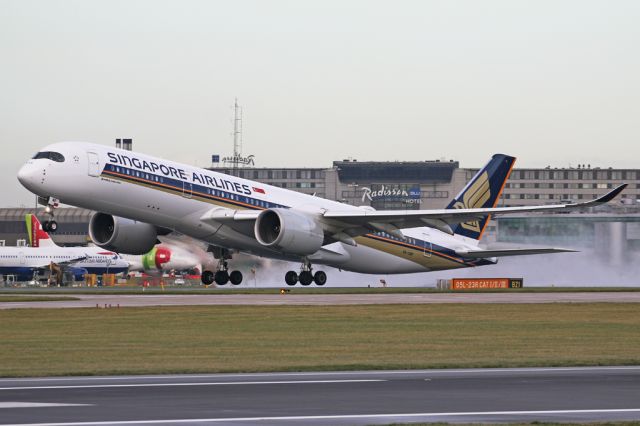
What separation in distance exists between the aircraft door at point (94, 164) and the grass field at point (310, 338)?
240 inches

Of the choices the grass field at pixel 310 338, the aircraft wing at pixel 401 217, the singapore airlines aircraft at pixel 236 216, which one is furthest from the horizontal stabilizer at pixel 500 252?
the grass field at pixel 310 338

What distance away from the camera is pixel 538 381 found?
21156 millimetres

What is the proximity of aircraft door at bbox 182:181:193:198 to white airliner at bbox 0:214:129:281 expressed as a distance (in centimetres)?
7024

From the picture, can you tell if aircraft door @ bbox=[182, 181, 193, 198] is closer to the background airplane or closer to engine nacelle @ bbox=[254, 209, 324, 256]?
engine nacelle @ bbox=[254, 209, 324, 256]

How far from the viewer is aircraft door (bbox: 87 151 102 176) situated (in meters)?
47.2

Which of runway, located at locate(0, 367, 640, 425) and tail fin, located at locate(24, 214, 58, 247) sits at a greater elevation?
tail fin, located at locate(24, 214, 58, 247)

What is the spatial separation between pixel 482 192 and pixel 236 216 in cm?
2050

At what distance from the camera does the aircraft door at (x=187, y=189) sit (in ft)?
167

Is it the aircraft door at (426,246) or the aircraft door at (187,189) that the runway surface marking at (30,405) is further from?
the aircraft door at (426,246)

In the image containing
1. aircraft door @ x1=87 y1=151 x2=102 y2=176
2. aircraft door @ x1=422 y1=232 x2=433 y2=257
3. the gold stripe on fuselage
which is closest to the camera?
aircraft door @ x1=87 y1=151 x2=102 y2=176

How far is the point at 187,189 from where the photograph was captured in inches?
2009

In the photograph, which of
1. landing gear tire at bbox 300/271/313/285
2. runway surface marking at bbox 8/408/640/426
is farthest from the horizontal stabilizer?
runway surface marking at bbox 8/408/640/426

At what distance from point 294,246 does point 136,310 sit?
899 cm

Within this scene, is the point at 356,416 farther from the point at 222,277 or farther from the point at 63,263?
the point at 63,263
